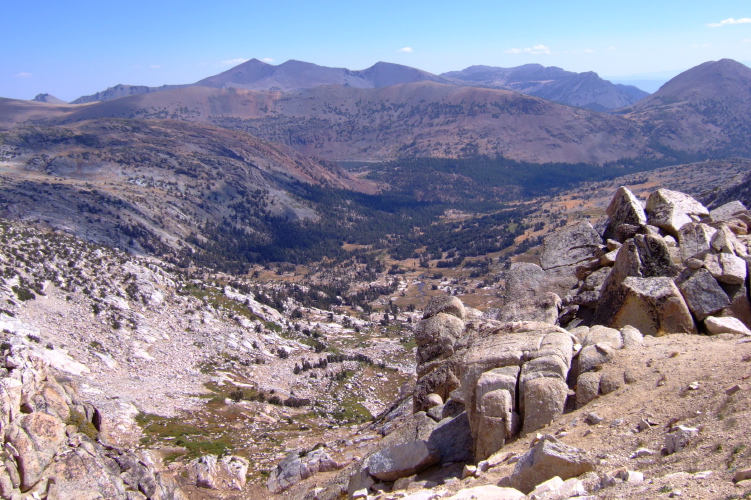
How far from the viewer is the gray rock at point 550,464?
35.5 feet

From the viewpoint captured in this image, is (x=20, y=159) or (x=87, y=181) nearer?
(x=87, y=181)

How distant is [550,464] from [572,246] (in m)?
19.7

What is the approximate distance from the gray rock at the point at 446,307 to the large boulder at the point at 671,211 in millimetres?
10519

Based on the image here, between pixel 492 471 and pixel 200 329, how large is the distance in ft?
163

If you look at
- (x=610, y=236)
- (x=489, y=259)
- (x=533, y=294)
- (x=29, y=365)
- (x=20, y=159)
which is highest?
(x=20, y=159)

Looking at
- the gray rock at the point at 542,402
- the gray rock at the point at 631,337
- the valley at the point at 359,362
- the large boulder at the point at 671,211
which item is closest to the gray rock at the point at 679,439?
the valley at the point at 359,362

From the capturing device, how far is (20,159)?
4958 inches

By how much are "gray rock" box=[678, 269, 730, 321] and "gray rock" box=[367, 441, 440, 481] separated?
33.9 ft

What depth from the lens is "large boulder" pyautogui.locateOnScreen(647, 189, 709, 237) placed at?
2481cm

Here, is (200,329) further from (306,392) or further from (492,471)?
(492,471)

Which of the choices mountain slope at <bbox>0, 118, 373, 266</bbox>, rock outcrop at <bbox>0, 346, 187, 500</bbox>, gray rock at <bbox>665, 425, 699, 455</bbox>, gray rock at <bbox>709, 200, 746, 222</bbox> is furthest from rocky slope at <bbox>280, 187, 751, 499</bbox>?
mountain slope at <bbox>0, 118, 373, 266</bbox>

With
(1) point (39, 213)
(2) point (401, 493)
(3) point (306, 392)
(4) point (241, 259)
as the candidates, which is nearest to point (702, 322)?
(2) point (401, 493)

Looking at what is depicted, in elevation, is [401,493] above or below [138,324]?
above

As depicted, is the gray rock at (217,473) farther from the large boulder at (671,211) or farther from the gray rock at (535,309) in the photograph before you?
the large boulder at (671,211)
